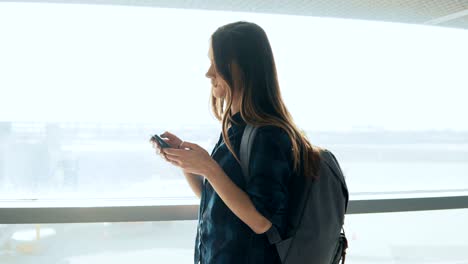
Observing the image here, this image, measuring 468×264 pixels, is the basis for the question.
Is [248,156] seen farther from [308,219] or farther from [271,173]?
[308,219]

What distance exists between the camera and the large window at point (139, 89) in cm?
213

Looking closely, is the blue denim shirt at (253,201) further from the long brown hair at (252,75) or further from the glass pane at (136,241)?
the glass pane at (136,241)

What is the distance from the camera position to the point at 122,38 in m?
2.22

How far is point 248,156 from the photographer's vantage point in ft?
3.79

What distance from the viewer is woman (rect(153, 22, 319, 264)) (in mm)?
1106

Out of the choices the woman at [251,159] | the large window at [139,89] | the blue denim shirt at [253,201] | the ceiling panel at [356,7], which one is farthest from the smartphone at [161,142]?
the ceiling panel at [356,7]

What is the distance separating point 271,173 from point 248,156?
0.09 meters

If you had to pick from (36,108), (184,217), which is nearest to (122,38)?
(36,108)

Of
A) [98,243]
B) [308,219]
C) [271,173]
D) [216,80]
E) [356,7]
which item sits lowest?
[98,243]

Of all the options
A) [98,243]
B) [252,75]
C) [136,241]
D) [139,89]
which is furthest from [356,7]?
[98,243]

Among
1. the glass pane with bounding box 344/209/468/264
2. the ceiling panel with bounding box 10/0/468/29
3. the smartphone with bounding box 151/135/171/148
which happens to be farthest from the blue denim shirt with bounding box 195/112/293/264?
the glass pane with bounding box 344/209/468/264

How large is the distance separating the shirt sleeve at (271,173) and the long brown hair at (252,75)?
0.04m

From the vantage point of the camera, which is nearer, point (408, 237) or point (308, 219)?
point (308, 219)

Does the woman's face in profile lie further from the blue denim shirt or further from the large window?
the large window
